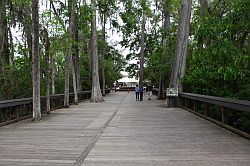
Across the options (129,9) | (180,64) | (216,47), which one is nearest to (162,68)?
(129,9)

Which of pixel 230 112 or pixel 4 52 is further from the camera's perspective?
pixel 4 52

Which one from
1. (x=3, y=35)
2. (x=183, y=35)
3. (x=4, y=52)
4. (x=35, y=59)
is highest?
(x=183, y=35)

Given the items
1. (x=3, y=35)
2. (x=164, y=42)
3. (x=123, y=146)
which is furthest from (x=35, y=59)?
(x=164, y=42)

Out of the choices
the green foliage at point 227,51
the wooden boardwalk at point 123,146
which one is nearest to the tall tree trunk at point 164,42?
the green foliage at point 227,51

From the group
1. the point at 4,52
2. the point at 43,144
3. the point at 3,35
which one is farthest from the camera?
the point at 4,52

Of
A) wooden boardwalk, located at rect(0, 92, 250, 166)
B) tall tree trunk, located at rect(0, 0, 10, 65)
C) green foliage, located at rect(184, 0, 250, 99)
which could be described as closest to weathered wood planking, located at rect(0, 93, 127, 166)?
wooden boardwalk, located at rect(0, 92, 250, 166)

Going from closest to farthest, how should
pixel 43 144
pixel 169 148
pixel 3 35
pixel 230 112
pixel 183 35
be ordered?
1. pixel 169 148
2. pixel 43 144
3. pixel 230 112
4. pixel 3 35
5. pixel 183 35

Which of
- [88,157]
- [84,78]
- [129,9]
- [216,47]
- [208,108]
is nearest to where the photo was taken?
[88,157]

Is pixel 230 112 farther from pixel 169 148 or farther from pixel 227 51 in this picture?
pixel 169 148

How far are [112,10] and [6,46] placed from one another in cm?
1066

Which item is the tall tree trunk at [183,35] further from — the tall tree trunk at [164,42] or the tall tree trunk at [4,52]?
the tall tree trunk at [4,52]

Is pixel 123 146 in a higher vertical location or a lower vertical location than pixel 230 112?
lower

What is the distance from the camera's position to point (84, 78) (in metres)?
39.1

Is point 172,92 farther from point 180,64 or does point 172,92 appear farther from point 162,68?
point 162,68
